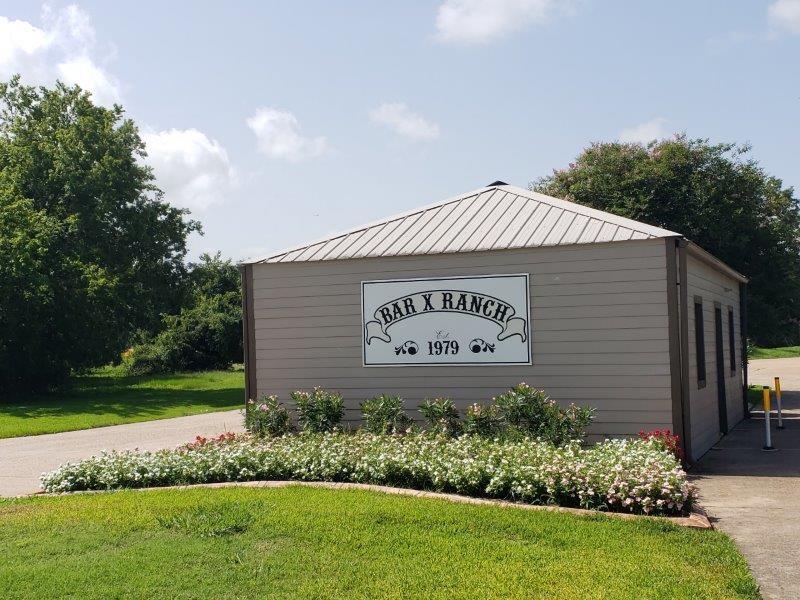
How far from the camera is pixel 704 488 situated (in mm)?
9906

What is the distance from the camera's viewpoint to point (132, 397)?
27203mm

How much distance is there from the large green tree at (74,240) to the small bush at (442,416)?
1761cm

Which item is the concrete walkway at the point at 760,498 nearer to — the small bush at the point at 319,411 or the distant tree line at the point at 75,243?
the small bush at the point at 319,411

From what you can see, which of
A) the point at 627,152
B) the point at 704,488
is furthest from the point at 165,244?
the point at 704,488

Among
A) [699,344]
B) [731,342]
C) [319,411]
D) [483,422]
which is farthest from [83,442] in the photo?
[731,342]

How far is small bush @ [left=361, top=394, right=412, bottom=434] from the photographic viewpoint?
12.2m

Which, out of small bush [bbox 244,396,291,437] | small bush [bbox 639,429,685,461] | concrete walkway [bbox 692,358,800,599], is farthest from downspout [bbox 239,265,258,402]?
concrete walkway [bbox 692,358,800,599]

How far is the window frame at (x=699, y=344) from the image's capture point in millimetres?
13117

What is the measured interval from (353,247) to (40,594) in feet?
27.0

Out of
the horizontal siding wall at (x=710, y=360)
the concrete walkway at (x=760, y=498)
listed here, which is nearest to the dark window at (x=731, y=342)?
the horizontal siding wall at (x=710, y=360)

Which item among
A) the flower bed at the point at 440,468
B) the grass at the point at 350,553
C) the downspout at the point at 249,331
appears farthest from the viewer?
the downspout at the point at 249,331

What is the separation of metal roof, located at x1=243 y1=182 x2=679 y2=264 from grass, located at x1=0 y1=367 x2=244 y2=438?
360 inches

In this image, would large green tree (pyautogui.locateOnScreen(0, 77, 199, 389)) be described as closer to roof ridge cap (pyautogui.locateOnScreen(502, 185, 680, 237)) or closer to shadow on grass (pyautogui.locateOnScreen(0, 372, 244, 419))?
shadow on grass (pyautogui.locateOnScreen(0, 372, 244, 419))

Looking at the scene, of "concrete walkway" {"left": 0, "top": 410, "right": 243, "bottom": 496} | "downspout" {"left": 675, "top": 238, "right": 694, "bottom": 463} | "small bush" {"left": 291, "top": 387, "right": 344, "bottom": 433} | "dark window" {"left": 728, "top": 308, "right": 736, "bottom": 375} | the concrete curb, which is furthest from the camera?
"dark window" {"left": 728, "top": 308, "right": 736, "bottom": 375}
